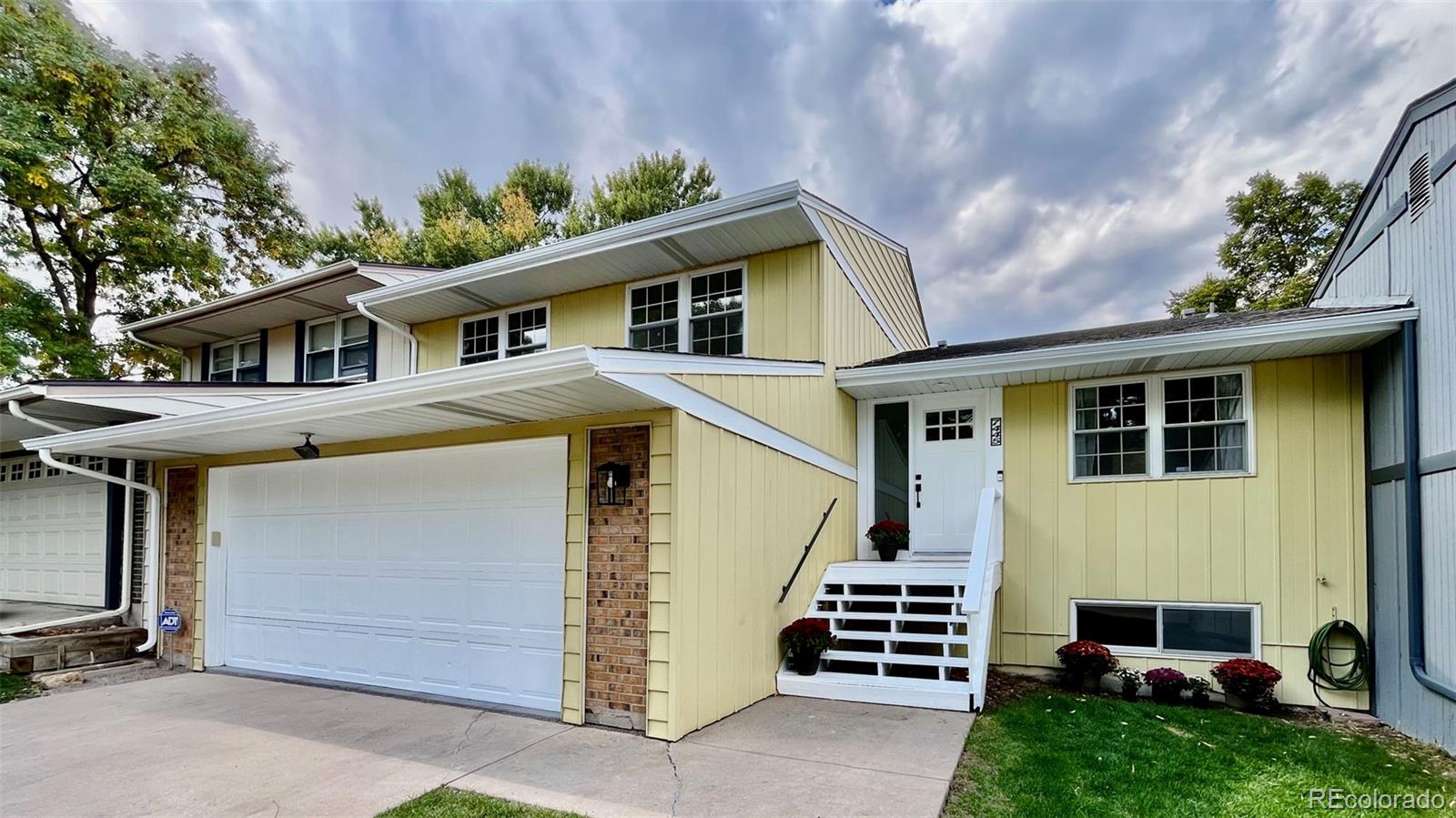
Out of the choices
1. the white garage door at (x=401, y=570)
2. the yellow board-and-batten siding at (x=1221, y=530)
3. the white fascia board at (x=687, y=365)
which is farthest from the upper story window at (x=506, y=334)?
the yellow board-and-batten siding at (x=1221, y=530)

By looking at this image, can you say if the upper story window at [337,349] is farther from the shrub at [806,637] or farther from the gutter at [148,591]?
the shrub at [806,637]

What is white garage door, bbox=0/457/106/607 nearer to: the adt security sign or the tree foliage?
the adt security sign

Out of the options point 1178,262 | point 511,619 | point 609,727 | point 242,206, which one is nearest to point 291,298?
point 511,619

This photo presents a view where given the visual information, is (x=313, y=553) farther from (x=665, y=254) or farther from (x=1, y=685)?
(x=665, y=254)

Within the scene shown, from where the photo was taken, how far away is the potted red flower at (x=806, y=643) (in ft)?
19.0

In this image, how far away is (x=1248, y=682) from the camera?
5.56 meters

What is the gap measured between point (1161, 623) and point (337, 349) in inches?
441

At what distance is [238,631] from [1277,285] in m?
22.9

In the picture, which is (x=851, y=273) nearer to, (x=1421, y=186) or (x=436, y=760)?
(x=1421, y=186)

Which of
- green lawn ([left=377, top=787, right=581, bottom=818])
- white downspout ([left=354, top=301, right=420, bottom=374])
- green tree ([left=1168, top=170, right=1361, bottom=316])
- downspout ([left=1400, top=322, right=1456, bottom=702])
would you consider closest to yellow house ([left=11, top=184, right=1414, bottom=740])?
downspout ([left=1400, top=322, right=1456, bottom=702])

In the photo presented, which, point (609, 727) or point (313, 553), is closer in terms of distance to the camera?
point (609, 727)

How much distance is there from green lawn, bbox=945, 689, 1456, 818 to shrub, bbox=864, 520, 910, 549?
225 centimetres

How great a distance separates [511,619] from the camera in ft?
17.6

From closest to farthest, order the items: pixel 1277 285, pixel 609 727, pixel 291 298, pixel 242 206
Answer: pixel 609 727 → pixel 291 298 → pixel 242 206 → pixel 1277 285
